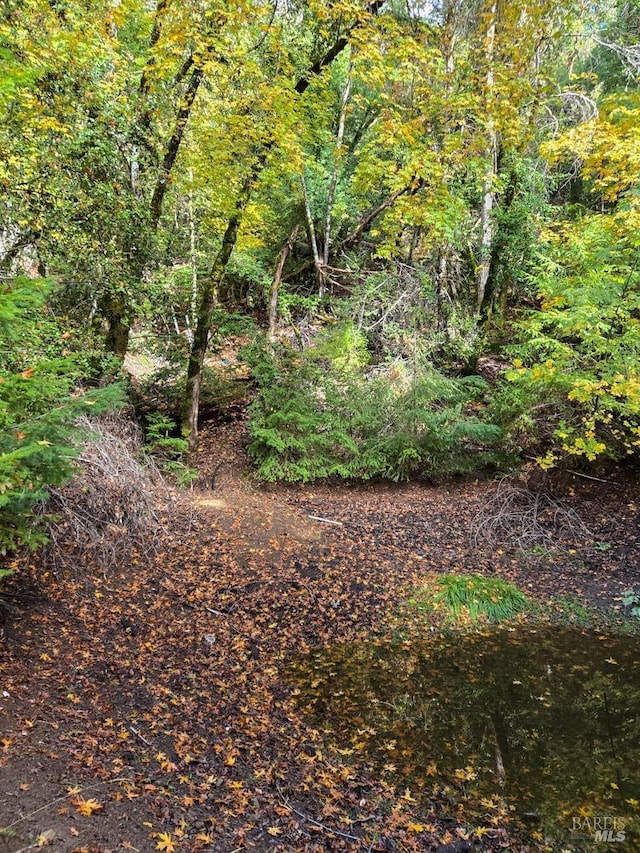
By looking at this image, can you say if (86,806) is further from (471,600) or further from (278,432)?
(278,432)

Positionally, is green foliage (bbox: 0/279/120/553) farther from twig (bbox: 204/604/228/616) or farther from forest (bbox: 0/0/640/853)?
twig (bbox: 204/604/228/616)

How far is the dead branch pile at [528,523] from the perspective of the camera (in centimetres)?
714

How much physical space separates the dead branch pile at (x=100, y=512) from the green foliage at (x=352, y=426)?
2.92 metres

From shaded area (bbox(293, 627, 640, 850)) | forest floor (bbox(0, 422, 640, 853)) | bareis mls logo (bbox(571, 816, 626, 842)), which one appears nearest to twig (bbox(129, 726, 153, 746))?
forest floor (bbox(0, 422, 640, 853))

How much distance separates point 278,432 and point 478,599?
15.0ft

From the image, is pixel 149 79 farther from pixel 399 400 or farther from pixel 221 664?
pixel 221 664

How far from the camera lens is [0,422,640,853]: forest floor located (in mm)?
2799

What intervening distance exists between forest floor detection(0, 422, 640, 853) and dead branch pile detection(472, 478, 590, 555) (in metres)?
0.04

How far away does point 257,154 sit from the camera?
7766 mm

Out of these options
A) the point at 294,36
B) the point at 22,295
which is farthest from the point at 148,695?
the point at 294,36

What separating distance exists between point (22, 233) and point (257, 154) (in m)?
3.73

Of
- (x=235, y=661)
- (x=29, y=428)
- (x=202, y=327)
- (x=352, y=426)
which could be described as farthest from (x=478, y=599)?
(x=202, y=327)

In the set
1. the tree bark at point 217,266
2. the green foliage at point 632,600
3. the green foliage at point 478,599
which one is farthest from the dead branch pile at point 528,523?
the tree bark at point 217,266

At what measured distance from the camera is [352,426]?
9.32m
